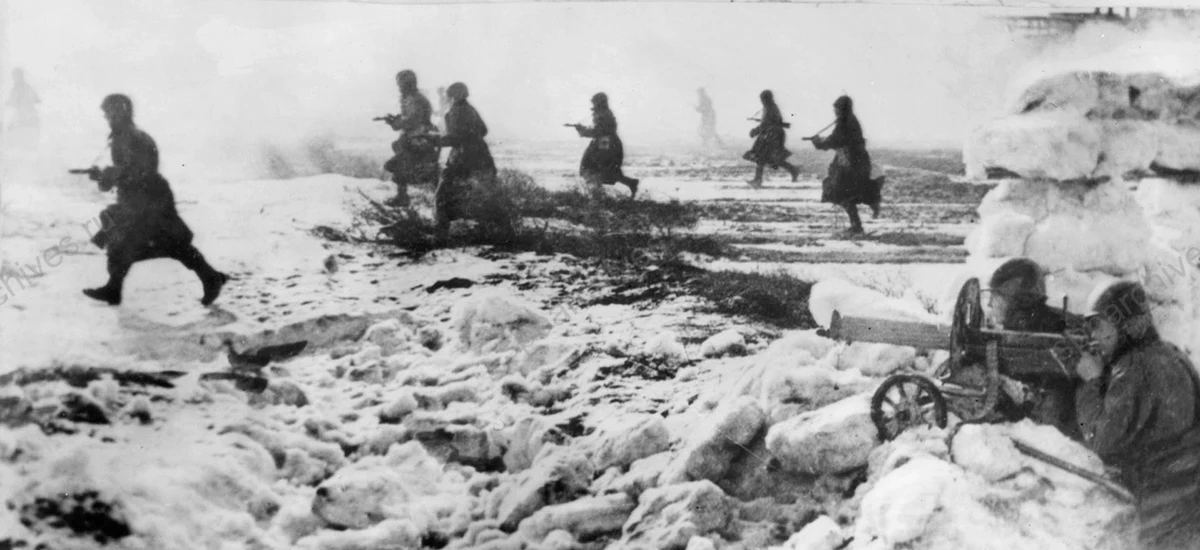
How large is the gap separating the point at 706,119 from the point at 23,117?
241cm

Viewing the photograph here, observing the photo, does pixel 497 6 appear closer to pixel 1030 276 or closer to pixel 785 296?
pixel 785 296

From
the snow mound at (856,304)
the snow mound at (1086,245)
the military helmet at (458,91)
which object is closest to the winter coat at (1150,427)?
the snow mound at (1086,245)

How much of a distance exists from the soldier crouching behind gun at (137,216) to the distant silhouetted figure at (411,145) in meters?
0.69

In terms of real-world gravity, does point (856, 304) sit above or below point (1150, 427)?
Result: above

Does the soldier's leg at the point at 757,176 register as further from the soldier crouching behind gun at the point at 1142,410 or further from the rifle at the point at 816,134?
the soldier crouching behind gun at the point at 1142,410

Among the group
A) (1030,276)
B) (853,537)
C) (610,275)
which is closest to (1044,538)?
(853,537)

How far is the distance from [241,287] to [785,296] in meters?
1.91

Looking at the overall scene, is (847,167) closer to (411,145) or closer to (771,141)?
(771,141)

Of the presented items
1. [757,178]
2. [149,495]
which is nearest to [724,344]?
[757,178]

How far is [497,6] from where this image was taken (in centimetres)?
316

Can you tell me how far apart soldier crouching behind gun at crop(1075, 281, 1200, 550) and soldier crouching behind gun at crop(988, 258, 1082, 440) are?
0.05 metres

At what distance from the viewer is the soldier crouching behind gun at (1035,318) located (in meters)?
2.91

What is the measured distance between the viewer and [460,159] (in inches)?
123

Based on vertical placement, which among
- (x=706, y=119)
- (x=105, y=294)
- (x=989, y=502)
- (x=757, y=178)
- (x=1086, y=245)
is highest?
(x=706, y=119)
